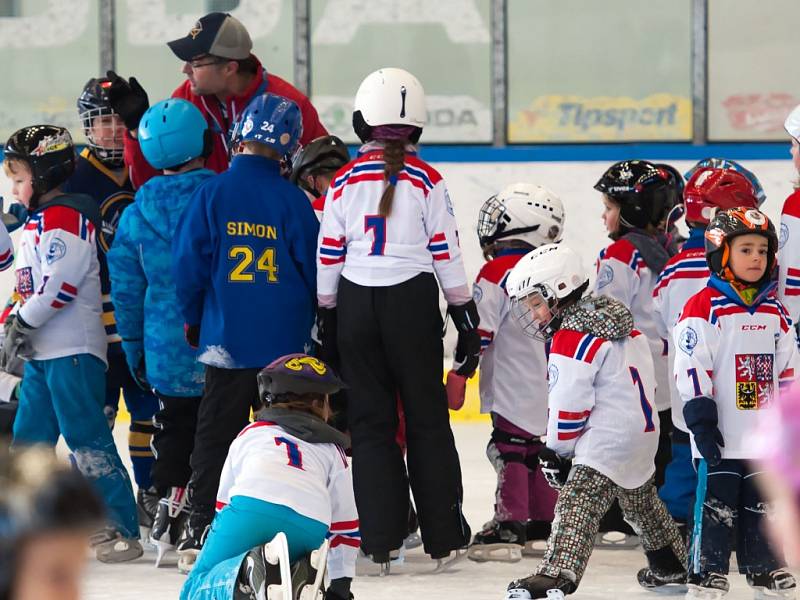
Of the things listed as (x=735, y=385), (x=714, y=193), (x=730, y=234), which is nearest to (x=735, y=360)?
(x=735, y=385)

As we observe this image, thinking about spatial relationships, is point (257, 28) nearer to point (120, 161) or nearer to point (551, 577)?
point (120, 161)

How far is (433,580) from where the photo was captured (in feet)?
14.0

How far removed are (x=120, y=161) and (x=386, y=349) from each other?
132 centimetres

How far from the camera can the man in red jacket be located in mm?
4949

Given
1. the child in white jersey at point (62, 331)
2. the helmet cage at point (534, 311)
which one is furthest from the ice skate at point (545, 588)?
the child in white jersey at point (62, 331)

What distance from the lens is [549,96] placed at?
28.8 ft

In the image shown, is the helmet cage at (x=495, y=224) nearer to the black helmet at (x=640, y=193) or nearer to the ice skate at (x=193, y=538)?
the black helmet at (x=640, y=193)

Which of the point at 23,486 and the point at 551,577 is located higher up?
the point at 23,486

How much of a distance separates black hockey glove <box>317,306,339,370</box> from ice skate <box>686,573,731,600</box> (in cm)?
131

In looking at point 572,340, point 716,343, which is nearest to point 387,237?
point 572,340

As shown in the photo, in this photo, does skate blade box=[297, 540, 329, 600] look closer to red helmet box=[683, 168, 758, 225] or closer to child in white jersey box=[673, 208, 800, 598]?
child in white jersey box=[673, 208, 800, 598]

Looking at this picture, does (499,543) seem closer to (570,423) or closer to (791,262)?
(570,423)

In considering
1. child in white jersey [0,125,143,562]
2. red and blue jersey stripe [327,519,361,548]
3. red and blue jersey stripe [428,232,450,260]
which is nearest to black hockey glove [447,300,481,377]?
red and blue jersey stripe [428,232,450,260]

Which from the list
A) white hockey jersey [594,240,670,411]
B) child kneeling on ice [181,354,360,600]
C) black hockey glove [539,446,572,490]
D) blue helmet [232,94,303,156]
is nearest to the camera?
child kneeling on ice [181,354,360,600]
